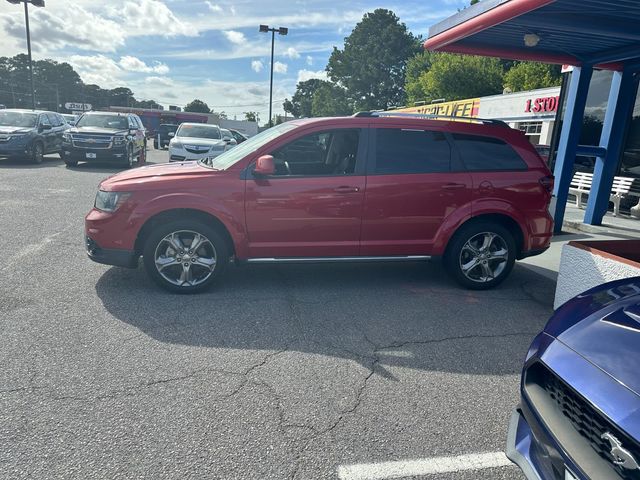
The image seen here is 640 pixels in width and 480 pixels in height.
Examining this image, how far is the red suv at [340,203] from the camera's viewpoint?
452cm

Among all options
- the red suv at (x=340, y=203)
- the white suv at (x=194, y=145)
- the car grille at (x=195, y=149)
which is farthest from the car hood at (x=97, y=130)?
the red suv at (x=340, y=203)

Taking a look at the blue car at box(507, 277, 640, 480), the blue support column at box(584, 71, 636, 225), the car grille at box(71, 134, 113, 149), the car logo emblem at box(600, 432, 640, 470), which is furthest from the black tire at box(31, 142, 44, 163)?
the car logo emblem at box(600, 432, 640, 470)

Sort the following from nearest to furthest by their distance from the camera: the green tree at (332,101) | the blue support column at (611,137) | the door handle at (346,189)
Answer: the door handle at (346,189), the blue support column at (611,137), the green tree at (332,101)

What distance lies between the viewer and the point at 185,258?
459cm

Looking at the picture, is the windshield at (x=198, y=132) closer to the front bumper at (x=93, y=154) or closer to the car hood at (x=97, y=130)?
the car hood at (x=97, y=130)

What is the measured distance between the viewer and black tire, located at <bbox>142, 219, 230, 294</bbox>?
4.51m

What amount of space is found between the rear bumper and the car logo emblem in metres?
4.18

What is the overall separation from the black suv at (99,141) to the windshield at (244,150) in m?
10.6

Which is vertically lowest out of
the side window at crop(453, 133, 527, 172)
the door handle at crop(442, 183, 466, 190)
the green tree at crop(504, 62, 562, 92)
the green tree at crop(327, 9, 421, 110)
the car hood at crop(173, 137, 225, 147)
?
the door handle at crop(442, 183, 466, 190)

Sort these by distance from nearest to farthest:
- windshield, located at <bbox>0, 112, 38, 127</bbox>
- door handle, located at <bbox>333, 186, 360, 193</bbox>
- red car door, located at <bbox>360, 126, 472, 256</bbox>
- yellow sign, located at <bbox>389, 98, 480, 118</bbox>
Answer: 1. door handle, located at <bbox>333, 186, 360, 193</bbox>
2. red car door, located at <bbox>360, 126, 472, 256</bbox>
3. windshield, located at <bbox>0, 112, 38, 127</bbox>
4. yellow sign, located at <bbox>389, 98, 480, 118</bbox>

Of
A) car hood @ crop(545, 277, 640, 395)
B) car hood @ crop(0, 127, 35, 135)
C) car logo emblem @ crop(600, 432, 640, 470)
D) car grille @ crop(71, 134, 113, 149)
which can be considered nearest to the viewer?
car logo emblem @ crop(600, 432, 640, 470)

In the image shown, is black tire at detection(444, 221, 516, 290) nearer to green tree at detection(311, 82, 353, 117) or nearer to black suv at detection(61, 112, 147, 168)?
black suv at detection(61, 112, 147, 168)

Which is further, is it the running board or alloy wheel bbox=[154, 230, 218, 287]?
the running board

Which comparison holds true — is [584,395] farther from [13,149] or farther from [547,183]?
[13,149]
